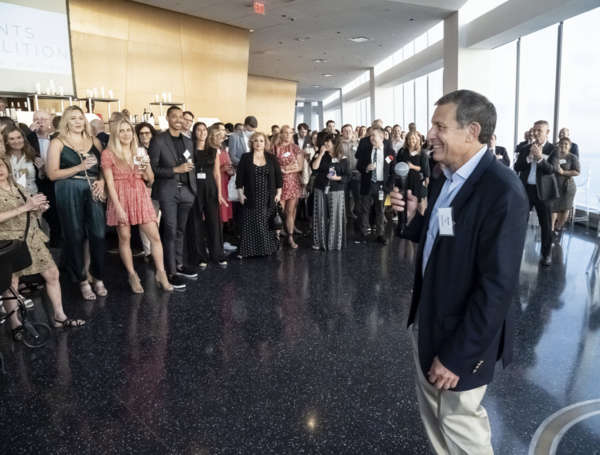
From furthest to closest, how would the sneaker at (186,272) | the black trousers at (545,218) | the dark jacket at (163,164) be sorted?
the black trousers at (545,218) → the sneaker at (186,272) → the dark jacket at (163,164)

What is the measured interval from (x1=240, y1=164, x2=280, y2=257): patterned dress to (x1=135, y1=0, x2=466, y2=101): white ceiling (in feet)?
19.2

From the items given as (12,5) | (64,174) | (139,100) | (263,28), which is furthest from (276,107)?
(64,174)

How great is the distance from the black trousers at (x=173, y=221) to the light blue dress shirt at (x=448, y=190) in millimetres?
3409

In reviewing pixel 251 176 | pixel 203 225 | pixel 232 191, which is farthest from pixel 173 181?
pixel 232 191

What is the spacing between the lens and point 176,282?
452 cm

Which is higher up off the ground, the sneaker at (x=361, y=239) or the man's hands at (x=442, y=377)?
the man's hands at (x=442, y=377)

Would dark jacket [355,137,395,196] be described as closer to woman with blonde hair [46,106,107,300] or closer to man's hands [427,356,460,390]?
woman with blonde hair [46,106,107,300]

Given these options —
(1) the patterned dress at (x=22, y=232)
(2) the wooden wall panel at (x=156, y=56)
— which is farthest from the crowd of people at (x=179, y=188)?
(2) the wooden wall panel at (x=156, y=56)

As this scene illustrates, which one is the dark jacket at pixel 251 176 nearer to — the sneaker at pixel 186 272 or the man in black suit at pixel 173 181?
the man in black suit at pixel 173 181

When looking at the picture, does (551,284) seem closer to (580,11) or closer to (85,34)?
(580,11)

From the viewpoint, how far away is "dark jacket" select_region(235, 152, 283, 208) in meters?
5.44

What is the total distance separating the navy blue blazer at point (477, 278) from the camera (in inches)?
51.4

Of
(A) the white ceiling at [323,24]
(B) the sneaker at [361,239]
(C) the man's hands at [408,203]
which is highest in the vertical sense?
(A) the white ceiling at [323,24]

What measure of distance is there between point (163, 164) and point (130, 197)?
0.51m
